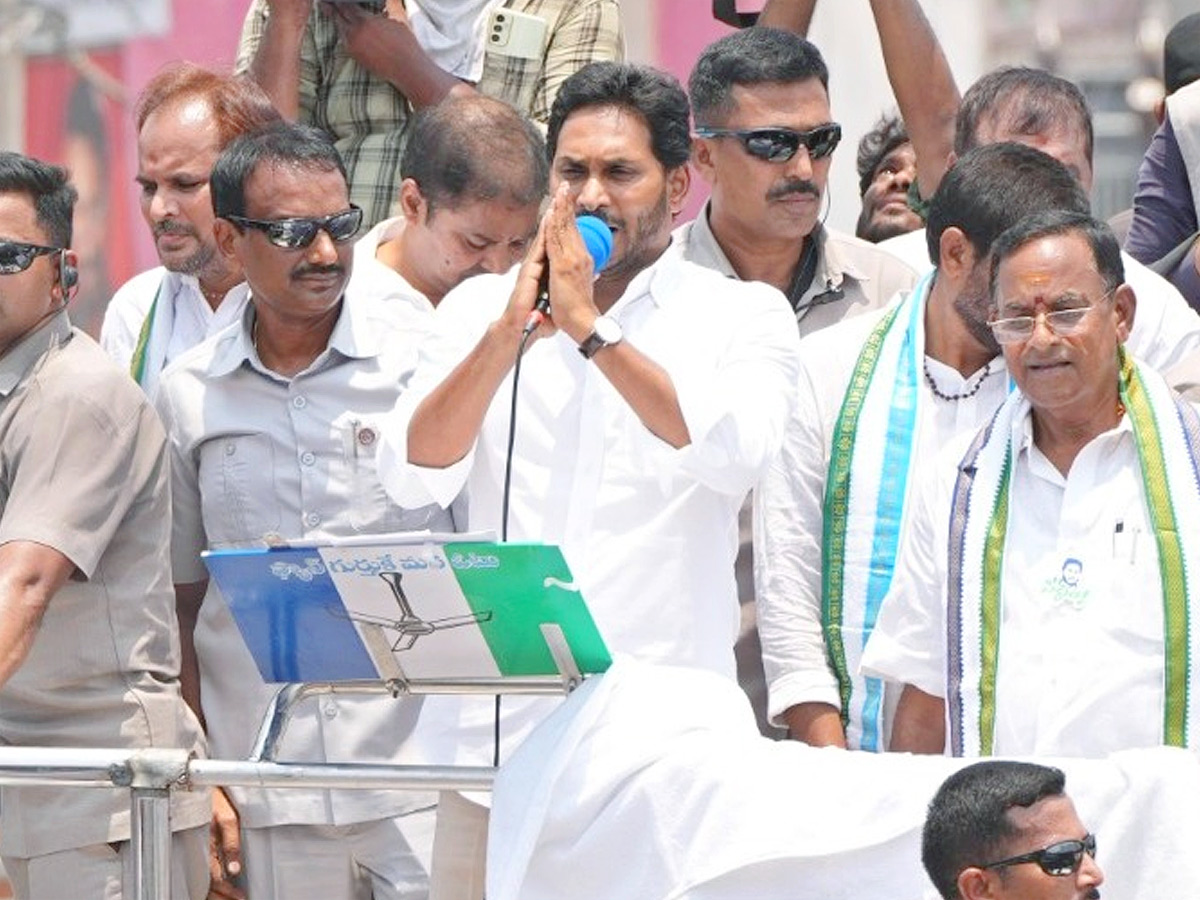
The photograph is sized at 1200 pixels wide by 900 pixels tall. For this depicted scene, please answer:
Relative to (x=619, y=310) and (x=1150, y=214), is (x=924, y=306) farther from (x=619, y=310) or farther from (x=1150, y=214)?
(x=1150, y=214)

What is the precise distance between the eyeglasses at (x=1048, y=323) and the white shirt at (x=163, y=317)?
5.70ft

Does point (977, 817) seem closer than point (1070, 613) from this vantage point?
Yes

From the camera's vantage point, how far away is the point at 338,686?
4.81 metres

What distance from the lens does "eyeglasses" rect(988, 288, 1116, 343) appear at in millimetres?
5047

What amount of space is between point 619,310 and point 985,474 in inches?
30.0

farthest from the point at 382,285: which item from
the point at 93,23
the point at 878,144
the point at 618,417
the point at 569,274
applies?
the point at 93,23

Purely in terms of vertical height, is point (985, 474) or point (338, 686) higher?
point (985, 474)

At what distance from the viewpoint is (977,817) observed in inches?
171

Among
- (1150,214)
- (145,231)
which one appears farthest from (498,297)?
(145,231)

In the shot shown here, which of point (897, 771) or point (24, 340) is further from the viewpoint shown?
point (24, 340)

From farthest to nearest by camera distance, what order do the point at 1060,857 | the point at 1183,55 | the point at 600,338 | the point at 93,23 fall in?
the point at 93,23, the point at 1183,55, the point at 600,338, the point at 1060,857

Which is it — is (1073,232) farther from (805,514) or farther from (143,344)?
(143,344)

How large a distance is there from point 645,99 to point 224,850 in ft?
5.55

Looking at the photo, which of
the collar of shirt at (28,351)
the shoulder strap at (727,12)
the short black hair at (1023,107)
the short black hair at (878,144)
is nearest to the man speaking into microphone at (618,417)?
the collar of shirt at (28,351)
